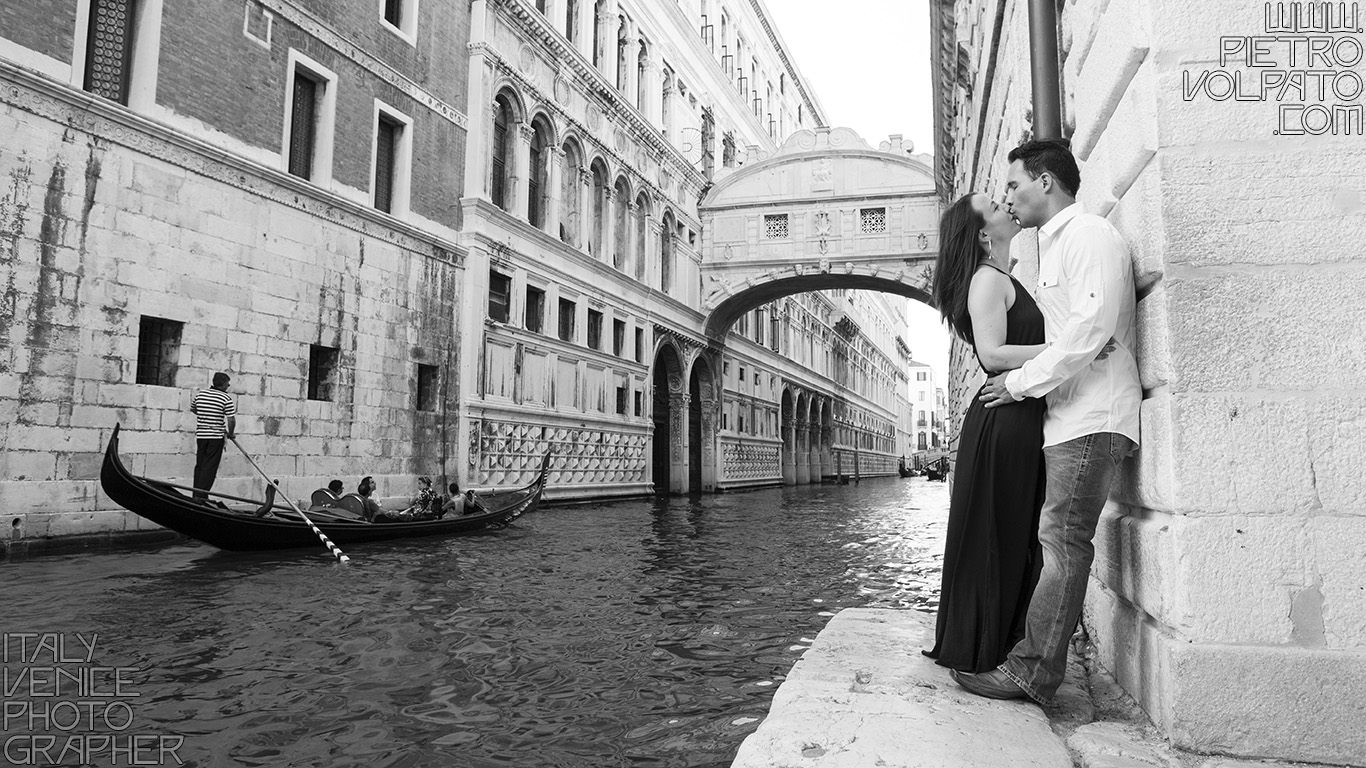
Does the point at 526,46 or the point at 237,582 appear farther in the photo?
the point at 526,46

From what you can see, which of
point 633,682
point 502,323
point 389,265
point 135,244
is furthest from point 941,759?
point 502,323

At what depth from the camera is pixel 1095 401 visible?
2426mm

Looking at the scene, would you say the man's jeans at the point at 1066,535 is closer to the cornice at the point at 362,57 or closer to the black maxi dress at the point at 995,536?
the black maxi dress at the point at 995,536

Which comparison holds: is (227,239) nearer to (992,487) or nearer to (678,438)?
(992,487)

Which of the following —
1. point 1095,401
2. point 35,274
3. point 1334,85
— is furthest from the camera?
point 35,274

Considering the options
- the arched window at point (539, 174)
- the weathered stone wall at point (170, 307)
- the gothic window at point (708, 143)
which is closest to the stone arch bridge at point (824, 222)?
the gothic window at point (708, 143)

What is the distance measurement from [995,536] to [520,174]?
13844 mm

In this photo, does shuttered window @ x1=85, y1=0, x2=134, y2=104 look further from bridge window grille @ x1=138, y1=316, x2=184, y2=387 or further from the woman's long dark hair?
the woman's long dark hair

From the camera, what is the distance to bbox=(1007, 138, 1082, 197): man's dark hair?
8.72ft

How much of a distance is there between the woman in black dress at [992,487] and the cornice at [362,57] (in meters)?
10.5

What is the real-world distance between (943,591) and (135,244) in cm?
892

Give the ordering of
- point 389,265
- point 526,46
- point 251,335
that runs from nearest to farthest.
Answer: point 251,335, point 389,265, point 526,46

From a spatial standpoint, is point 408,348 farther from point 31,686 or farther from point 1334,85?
point 1334,85

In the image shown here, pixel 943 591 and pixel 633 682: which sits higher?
pixel 943 591
